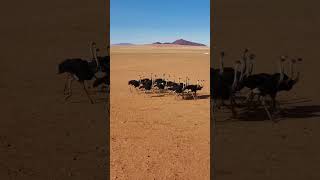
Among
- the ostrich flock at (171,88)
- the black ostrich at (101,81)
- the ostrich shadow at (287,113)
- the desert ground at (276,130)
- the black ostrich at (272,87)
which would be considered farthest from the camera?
the ostrich flock at (171,88)

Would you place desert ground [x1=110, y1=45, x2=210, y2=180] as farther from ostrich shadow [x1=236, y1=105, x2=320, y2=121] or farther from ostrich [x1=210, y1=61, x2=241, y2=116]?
ostrich shadow [x1=236, y1=105, x2=320, y2=121]

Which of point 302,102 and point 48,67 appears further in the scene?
point 48,67

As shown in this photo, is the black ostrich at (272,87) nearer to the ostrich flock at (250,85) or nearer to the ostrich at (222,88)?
the ostrich flock at (250,85)

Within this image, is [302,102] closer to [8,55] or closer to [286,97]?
[286,97]

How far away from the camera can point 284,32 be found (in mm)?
29531

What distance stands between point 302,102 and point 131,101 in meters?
5.01

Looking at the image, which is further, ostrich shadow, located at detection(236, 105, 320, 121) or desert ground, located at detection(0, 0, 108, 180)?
ostrich shadow, located at detection(236, 105, 320, 121)

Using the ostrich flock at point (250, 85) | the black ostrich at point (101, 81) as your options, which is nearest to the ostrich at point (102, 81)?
the black ostrich at point (101, 81)

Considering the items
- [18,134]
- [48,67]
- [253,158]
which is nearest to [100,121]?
[18,134]

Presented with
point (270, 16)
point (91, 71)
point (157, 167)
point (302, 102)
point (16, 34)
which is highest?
point (270, 16)

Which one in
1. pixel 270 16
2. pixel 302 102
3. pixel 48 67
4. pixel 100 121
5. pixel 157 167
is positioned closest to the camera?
pixel 157 167

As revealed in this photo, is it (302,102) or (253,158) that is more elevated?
(302,102)

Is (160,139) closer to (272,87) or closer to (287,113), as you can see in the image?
(272,87)

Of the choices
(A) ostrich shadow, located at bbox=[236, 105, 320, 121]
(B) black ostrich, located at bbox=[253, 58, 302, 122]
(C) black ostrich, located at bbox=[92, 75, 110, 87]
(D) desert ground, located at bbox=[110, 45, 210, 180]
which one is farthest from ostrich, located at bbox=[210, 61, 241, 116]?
(C) black ostrich, located at bbox=[92, 75, 110, 87]
